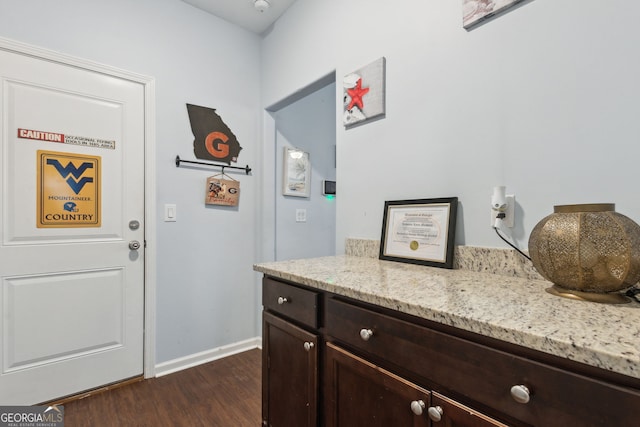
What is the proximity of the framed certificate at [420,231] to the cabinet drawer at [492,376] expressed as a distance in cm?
52

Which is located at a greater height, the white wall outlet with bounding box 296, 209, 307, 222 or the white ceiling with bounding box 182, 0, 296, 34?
the white ceiling with bounding box 182, 0, 296, 34

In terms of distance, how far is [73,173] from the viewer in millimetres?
1791

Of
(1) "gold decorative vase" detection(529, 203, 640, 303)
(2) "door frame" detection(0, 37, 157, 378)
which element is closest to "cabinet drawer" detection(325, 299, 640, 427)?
(1) "gold decorative vase" detection(529, 203, 640, 303)

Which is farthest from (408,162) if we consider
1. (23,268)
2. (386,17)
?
(23,268)

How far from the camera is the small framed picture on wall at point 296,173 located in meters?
2.65

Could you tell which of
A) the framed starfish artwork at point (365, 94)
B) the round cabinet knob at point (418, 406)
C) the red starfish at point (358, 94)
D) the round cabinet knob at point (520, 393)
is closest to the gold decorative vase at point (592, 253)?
the round cabinet knob at point (520, 393)

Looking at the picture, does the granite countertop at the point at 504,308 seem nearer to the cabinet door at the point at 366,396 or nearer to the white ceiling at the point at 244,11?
the cabinet door at the point at 366,396

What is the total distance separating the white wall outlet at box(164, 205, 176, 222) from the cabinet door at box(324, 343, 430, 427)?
1.61 metres

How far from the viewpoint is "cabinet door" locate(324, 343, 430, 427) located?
754 millimetres

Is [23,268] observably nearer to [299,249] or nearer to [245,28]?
[299,249]

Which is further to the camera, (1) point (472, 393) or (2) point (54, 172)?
(2) point (54, 172)

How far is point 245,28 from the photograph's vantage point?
249 cm

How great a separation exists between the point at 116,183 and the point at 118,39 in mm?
920

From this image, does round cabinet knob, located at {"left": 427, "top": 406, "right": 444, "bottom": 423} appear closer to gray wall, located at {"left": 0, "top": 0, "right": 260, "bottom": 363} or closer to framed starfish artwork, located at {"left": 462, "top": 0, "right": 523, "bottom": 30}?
framed starfish artwork, located at {"left": 462, "top": 0, "right": 523, "bottom": 30}
